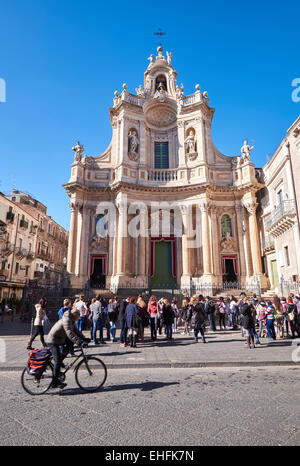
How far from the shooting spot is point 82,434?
332cm

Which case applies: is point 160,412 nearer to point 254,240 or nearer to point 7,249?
point 254,240

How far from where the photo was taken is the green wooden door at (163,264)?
78.1 feet

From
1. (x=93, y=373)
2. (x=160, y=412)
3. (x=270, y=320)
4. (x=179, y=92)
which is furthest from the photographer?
(x=179, y=92)

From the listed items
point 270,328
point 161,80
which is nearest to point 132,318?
point 270,328

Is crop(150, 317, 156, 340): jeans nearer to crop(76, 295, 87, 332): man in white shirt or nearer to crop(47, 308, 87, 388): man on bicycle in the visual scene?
crop(76, 295, 87, 332): man in white shirt

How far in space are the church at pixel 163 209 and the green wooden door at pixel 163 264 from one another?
0.09 m

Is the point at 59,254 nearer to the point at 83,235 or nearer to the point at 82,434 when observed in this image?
the point at 83,235

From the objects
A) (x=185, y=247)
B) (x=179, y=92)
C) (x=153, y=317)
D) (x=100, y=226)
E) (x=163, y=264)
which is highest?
(x=179, y=92)

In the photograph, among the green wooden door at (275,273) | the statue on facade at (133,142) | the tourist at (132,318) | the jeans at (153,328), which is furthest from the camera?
the statue on facade at (133,142)

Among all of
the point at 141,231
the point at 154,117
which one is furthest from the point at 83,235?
the point at 154,117

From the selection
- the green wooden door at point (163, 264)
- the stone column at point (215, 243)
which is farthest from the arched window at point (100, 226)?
the stone column at point (215, 243)

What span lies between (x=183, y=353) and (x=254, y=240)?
17020 mm

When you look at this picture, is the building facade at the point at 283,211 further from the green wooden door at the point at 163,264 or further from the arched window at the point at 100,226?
the arched window at the point at 100,226

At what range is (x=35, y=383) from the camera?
5.16 m
